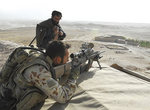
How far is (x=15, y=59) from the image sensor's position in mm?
2691

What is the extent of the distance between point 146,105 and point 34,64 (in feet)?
5.30

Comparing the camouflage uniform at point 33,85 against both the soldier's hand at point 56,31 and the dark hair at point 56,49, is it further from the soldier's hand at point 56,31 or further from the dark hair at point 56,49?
the soldier's hand at point 56,31

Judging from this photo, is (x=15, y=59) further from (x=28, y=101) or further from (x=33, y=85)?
(x=28, y=101)

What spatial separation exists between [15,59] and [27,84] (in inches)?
14.7

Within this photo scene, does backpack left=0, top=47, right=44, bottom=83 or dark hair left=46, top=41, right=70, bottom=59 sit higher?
dark hair left=46, top=41, right=70, bottom=59

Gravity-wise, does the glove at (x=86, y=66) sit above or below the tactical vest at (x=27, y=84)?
below

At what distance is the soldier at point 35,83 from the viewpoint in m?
2.42

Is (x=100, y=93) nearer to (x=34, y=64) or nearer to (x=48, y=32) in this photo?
(x=34, y=64)

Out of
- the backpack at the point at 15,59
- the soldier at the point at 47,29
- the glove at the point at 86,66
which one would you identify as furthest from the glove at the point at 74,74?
the soldier at the point at 47,29

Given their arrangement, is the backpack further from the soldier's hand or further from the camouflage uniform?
the soldier's hand

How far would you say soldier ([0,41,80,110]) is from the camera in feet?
7.93

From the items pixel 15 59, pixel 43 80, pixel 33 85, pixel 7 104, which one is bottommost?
pixel 7 104

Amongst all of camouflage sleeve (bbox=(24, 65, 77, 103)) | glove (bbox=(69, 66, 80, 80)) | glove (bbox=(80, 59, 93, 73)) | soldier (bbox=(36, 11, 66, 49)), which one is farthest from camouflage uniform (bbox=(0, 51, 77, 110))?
soldier (bbox=(36, 11, 66, 49))

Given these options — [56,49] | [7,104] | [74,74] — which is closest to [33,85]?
[7,104]
